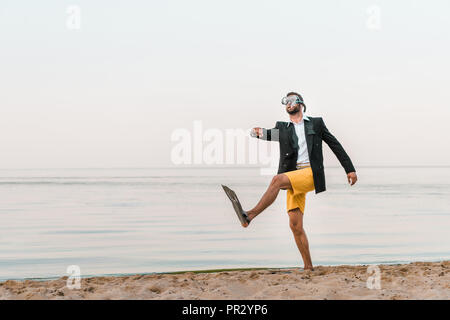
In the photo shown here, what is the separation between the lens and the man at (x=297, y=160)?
23.8 ft

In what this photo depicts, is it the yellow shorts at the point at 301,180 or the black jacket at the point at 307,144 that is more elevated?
the black jacket at the point at 307,144

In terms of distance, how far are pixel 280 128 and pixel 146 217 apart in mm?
8357

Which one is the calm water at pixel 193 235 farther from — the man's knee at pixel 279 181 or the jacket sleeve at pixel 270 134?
the jacket sleeve at pixel 270 134

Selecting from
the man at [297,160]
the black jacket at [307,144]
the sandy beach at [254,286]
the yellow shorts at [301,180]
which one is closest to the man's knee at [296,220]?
the man at [297,160]

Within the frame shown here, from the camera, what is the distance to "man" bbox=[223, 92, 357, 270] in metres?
7.27

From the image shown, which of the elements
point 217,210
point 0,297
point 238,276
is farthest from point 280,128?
point 217,210

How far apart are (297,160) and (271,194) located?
0.55 meters

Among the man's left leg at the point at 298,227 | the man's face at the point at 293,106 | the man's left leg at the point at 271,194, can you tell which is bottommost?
the man's left leg at the point at 298,227

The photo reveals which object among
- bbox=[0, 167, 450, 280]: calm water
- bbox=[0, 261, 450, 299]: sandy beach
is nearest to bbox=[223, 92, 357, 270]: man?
bbox=[0, 261, 450, 299]: sandy beach

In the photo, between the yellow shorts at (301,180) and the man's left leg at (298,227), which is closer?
→ the yellow shorts at (301,180)

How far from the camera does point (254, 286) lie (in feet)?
22.0

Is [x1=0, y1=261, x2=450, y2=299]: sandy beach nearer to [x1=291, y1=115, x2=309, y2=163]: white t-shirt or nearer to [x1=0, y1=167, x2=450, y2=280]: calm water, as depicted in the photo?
[x1=291, y1=115, x2=309, y2=163]: white t-shirt
